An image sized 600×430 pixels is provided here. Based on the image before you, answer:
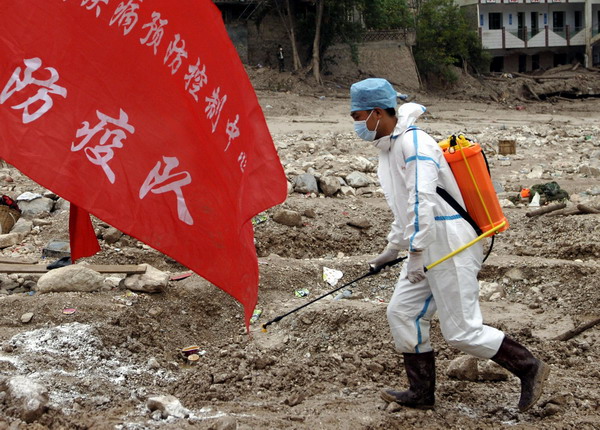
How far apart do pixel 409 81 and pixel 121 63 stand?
97.1 ft

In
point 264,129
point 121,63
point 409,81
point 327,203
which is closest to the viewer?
point 121,63

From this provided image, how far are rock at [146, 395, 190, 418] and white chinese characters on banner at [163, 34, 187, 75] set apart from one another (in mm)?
1840

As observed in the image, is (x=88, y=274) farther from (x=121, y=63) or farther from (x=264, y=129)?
(x=121, y=63)

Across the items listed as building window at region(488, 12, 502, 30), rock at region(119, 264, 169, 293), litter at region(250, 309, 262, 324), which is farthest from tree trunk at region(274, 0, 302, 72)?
litter at region(250, 309, 262, 324)

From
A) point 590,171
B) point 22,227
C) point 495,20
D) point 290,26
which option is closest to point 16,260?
point 22,227

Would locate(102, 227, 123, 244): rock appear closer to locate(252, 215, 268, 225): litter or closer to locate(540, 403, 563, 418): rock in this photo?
locate(252, 215, 268, 225): litter

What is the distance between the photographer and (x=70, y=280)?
6703 mm

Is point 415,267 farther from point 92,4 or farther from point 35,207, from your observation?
point 35,207

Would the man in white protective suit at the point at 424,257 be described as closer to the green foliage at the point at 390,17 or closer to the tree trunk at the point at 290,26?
the tree trunk at the point at 290,26

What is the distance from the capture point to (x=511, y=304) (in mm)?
7223

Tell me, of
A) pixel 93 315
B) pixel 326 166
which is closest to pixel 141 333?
pixel 93 315

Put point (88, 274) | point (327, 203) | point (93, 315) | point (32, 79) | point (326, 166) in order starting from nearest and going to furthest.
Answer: point (32, 79) < point (93, 315) < point (88, 274) < point (327, 203) < point (326, 166)

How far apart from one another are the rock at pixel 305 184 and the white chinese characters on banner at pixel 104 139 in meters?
7.99

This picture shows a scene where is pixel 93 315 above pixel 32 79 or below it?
below
